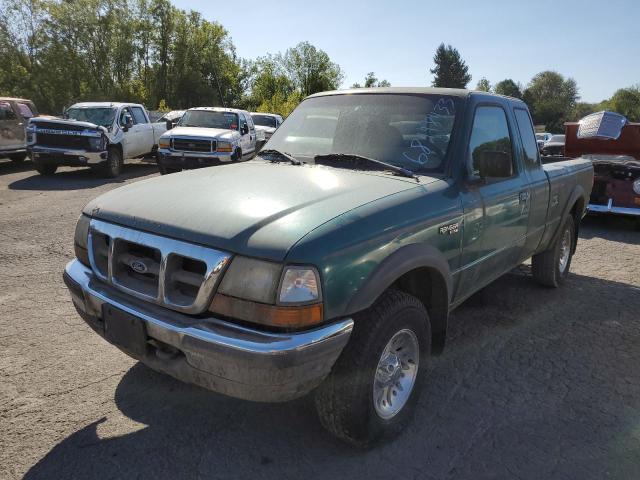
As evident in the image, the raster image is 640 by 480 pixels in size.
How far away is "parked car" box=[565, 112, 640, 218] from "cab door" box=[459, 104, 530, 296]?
523cm

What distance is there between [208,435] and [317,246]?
4.27 feet

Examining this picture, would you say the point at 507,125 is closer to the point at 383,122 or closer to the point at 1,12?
the point at 383,122

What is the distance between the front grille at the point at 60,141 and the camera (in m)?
12.7

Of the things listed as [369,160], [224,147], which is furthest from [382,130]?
[224,147]

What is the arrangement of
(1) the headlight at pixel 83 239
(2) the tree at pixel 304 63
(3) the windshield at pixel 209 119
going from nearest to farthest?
(1) the headlight at pixel 83 239 → (3) the windshield at pixel 209 119 → (2) the tree at pixel 304 63

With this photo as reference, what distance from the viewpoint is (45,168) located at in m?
13.3

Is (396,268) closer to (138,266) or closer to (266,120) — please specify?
(138,266)

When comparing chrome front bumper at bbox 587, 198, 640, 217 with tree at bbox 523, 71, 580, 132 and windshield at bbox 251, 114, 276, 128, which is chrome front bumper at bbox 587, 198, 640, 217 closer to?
windshield at bbox 251, 114, 276, 128

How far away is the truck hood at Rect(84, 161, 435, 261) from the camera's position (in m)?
2.25

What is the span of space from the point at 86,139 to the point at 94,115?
1378mm

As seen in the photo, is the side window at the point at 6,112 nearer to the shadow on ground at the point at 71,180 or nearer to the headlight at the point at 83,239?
the shadow on ground at the point at 71,180

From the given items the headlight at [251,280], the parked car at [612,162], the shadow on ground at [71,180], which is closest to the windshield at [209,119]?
the shadow on ground at [71,180]

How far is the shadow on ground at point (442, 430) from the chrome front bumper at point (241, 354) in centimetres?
54

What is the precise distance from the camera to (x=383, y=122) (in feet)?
11.5
